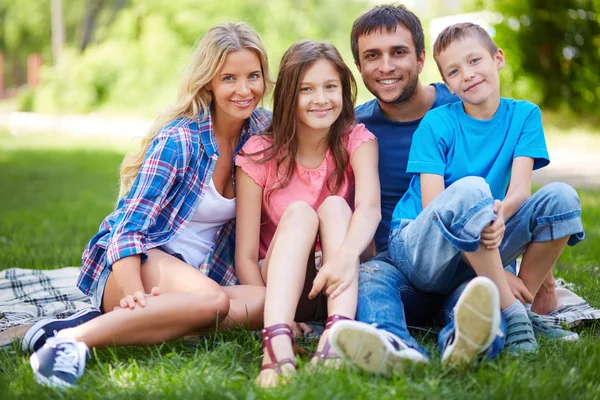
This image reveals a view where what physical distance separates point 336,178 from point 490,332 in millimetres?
1106

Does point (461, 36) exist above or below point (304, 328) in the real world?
above

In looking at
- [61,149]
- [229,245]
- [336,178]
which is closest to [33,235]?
[229,245]

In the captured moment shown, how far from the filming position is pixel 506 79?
11844 mm

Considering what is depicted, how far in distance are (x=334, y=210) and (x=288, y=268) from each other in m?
0.32

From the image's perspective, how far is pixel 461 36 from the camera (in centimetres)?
301

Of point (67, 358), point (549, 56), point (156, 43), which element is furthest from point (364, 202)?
point (156, 43)

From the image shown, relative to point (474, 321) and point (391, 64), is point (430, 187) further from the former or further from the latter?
point (474, 321)

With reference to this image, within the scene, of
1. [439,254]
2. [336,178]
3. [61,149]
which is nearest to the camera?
[439,254]

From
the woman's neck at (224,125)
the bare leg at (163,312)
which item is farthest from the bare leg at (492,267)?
the woman's neck at (224,125)

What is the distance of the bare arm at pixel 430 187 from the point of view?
2854 mm

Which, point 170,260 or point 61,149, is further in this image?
point 61,149

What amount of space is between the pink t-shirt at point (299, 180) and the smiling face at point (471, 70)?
0.42 meters

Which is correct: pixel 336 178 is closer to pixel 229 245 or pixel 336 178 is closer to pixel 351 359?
pixel 229 245

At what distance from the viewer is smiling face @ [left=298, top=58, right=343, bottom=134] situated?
3.05m
